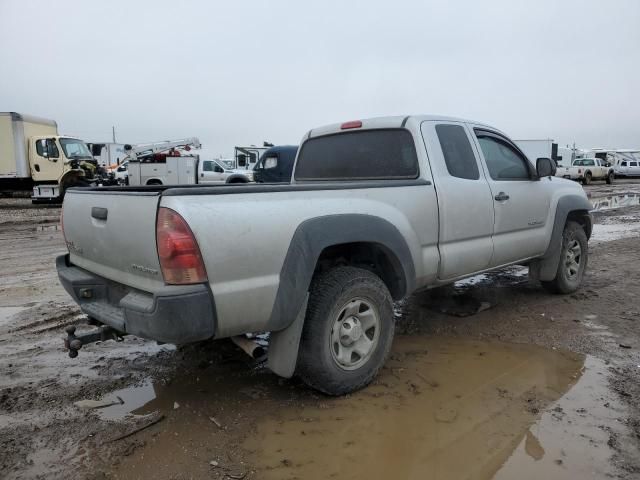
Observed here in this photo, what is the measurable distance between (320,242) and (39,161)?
806 inches

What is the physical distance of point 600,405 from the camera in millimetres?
3215

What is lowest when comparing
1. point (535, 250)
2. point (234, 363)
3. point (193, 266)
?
point (234, 363)

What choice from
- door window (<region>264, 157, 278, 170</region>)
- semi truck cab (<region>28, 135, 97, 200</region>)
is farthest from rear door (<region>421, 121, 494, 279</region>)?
semi truck cab (<region>28, 135, 97, 200</region>)

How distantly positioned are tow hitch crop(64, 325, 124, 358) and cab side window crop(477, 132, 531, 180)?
3405 mm

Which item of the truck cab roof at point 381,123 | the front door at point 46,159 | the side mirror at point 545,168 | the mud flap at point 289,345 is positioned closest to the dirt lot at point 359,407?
the mud flap at point 289,345

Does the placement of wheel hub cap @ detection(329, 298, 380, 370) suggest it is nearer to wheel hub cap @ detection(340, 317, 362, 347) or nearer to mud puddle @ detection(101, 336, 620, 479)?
wheel hub cap @ detection(340, 317, 362, 347)

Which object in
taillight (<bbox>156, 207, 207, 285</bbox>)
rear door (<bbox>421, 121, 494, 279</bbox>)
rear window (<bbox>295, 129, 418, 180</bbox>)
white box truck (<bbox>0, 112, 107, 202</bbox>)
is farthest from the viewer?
white box truck (<bbox>0, 112, 107, 202</bbox>)

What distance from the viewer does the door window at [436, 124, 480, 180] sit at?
4.12 meters

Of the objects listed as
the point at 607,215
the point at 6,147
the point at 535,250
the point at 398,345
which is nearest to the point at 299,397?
the point at 398,345

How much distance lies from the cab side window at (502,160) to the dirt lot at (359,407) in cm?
143

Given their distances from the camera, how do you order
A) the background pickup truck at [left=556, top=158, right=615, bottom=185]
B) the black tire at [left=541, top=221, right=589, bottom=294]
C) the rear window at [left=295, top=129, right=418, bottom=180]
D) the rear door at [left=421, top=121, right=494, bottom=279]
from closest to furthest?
the rear door at [left=421, top=121, right=494, bottom=279], the rear window at [left=295, top=129, right=418, bottom=180], the black tire at [left=541, top=221, right=589, bottom=294], the background pickup truck at [left=556, top=158, right=615, bottom=185]

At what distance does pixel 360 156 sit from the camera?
4449 millimetres

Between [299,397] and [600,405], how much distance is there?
1.97 m

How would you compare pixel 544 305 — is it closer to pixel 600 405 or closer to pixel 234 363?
pixel 600 405
